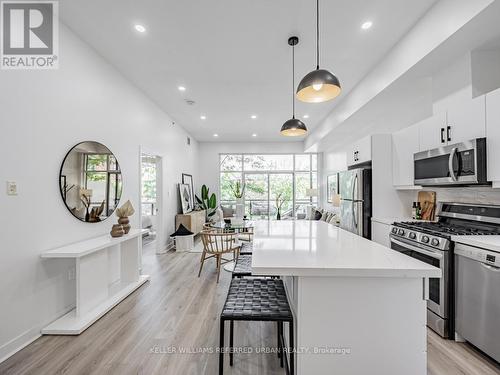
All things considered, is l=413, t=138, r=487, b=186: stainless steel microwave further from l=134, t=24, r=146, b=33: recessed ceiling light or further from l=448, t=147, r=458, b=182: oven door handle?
l=134, t=24, r=146, b=33: recessed ceiling light

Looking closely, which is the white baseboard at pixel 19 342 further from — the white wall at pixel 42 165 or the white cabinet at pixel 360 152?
the white cabinet at pixel 360 152

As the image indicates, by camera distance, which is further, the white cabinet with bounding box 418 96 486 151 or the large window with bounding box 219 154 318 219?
the large window with bounding box 219 154 318 219

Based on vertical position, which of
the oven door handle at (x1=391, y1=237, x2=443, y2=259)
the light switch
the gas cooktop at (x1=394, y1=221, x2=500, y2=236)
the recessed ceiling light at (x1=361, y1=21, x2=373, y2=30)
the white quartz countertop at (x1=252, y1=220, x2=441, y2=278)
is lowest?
the oven door handle at (x1=391, y1=237, x2=443, y2=259)

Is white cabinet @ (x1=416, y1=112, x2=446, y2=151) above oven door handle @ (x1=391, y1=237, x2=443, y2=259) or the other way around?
above

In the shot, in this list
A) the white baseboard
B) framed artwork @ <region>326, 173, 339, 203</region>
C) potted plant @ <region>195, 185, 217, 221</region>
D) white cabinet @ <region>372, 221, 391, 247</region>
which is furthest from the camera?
potted plant @ <region>195, 185, 217, 221</region>

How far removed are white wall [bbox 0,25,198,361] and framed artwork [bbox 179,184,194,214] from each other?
2.85 meters

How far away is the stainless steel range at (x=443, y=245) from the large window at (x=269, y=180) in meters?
5.84

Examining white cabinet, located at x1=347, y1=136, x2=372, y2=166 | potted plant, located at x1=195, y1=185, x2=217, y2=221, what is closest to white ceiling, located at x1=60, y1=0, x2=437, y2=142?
white cabinet, located at x1=347, y1=136, x2=372, y2=166

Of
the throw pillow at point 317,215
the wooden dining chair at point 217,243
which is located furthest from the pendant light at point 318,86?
the throw pillow at point 317,215

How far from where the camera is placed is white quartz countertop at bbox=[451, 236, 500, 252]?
5.90 ft

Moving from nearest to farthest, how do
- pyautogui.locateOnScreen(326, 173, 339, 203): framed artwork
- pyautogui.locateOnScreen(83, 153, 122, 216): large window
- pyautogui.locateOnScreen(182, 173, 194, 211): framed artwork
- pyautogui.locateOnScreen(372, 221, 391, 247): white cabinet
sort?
pyautogui.locateOnScreen(83, 153, 122, 216): large window, pyautogui.locateOnScreen(372, 221, 391, 247): white cabinet, pyautogui.locateOnScreen(326, 173, 339, 203): framed artwork, pyautogui.locateOnScreen(182, 173, 194, 211): framed artwork

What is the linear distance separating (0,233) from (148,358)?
153 centimetres

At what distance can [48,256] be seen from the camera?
225 cm

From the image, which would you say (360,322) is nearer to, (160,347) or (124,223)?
(160,347)
